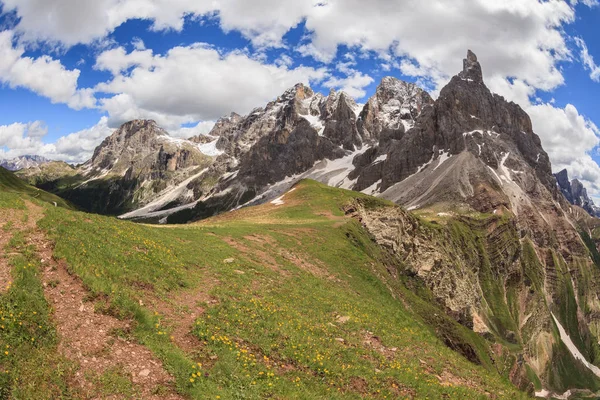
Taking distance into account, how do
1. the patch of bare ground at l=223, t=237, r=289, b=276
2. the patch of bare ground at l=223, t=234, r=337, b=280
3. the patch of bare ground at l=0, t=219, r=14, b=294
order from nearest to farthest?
the patch of bare ground at l=0, t=219, r=14, b=294 < the patch of bare ground at l=223, t=237, r=289, b=276 < the patch of bare ground at l=223, t=234, r=337, b=280

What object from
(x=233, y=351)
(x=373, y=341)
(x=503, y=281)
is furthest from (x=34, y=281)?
(x=503, y=281)

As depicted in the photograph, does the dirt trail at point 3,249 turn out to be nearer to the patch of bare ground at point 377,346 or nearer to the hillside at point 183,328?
the hillside at point 183,328

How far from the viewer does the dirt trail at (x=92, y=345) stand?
42.5 ft

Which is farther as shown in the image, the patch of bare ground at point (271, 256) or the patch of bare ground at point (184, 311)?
the patch of bare ground at point (271, 256)

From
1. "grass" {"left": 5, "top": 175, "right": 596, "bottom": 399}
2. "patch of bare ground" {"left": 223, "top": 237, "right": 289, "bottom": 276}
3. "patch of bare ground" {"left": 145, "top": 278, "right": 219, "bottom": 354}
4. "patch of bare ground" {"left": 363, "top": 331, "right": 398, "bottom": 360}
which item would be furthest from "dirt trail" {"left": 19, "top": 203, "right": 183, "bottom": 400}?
"patch of bare ground" {"left": 223, "top": 237, "right": 289, "bottom": 276}

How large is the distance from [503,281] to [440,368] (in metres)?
191

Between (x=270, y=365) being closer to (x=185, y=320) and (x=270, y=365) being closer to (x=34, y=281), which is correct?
(x=185, y=320)

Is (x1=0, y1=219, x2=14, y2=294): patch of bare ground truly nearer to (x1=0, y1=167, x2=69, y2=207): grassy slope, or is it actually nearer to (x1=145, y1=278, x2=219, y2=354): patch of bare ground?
(x1=145, y1=278, x2=219, y2=354): patch of bare ground

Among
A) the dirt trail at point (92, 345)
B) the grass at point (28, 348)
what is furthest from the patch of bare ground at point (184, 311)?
the grass at point (28, 348)

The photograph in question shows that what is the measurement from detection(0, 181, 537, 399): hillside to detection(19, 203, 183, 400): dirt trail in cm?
5

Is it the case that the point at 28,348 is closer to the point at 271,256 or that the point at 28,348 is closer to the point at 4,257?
the point at 4,257

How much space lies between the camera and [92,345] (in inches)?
550

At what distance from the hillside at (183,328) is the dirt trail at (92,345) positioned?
1.9 inches

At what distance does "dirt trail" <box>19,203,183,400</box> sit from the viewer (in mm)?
12969
